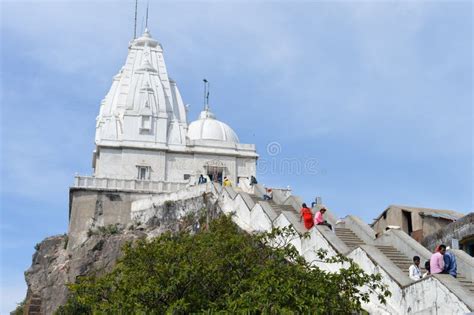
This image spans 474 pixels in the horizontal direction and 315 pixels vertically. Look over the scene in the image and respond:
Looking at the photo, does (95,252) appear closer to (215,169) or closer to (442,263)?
(215,169)

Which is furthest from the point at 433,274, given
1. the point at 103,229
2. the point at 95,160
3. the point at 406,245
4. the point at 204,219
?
the point at 95,160

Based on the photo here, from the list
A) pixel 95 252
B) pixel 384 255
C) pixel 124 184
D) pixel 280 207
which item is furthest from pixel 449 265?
pixel 124 184

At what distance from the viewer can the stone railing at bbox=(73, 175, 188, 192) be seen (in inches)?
1932

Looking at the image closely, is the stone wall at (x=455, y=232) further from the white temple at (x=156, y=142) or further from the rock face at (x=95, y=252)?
the white temple at (x=156, y=142)

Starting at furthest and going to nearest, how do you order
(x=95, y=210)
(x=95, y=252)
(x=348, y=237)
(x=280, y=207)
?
(x=95, y=210)
(x=95, y=252)
(x=280, y=207)
(x=348, y=237)

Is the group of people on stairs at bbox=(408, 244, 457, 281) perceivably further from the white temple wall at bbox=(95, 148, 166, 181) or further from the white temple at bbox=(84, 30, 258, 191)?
the white temple wall at bbox=(95, 148, 166, 181)

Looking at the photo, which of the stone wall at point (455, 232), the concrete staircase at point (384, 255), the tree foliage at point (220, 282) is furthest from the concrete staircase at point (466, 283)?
the stone wall at point (455, 232)

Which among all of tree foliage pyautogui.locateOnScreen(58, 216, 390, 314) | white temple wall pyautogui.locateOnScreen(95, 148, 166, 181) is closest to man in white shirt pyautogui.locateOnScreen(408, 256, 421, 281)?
tree foliage pyautogui.locateOnScreen(58, 216, 390, 314)

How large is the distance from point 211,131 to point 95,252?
1399cm

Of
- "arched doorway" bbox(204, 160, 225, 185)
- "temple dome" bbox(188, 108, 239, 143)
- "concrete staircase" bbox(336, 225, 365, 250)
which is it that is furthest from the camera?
"temple dome" bbox(188, 108, 239, 143)

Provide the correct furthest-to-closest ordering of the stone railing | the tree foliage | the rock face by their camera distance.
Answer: the stone railing
the rock face
the tree foliage

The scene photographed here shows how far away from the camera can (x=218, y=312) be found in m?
17.0

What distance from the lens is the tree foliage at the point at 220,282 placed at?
17172 mm

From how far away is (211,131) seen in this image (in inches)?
2190
